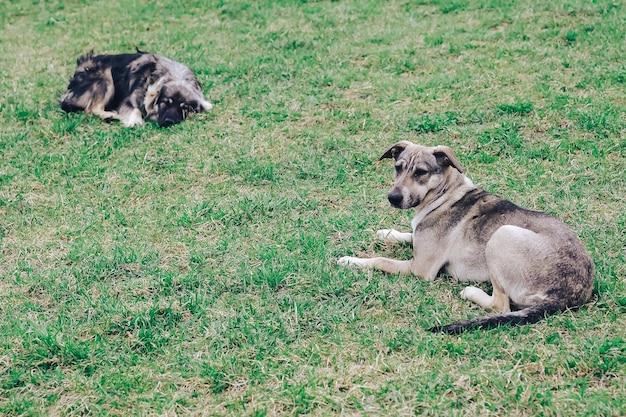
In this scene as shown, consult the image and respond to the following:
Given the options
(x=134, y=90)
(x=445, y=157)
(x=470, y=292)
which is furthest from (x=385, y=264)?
(x=134, y=90)

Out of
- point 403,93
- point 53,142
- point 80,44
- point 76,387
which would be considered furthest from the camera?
point 80,44

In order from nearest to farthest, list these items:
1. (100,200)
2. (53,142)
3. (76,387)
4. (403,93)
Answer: (76,387) → (100,200) → (53,142) → (403,93)

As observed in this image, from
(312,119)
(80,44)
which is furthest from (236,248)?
(80,44)

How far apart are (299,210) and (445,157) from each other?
157 cm

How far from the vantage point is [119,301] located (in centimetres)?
497

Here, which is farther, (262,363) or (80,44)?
(80,44)

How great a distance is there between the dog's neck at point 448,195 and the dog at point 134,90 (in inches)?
156

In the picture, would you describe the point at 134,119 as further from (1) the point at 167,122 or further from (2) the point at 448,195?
(2) the point at 448,195

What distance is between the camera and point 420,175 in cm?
543

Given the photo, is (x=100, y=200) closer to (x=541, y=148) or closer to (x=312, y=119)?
(x=312, y=119)

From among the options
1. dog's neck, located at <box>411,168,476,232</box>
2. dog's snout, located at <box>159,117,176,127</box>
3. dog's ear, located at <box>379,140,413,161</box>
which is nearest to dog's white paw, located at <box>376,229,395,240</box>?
dog's neck, located at <box>411,168,476,232</box>

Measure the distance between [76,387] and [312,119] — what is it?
488 centimetres

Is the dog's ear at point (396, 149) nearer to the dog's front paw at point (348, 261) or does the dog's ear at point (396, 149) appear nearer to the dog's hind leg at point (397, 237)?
the dog's hind leg at point (397, 237)

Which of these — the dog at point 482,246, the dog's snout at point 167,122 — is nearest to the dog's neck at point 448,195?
the dog at point 482,246
